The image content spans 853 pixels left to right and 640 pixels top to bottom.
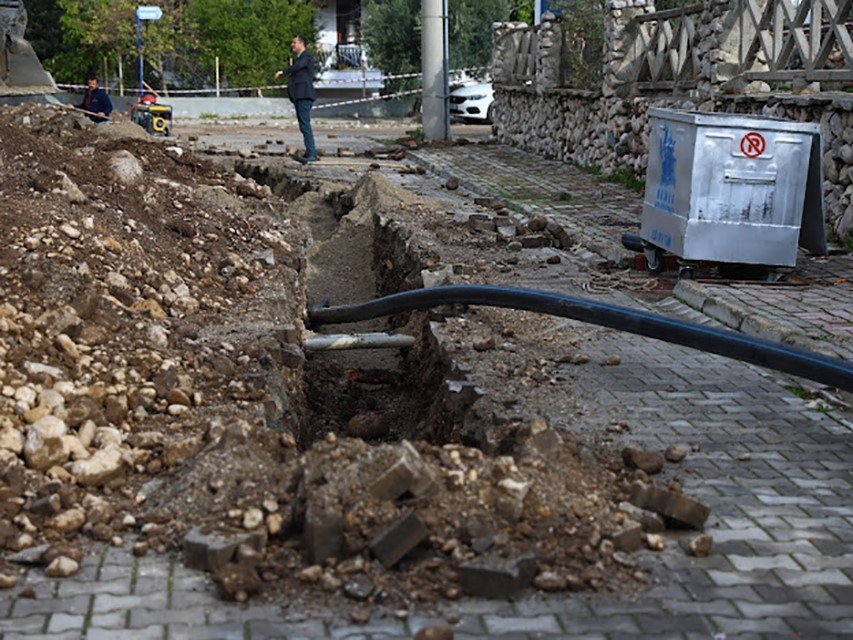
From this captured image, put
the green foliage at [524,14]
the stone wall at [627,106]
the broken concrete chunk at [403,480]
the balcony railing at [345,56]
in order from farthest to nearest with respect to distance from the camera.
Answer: the balcony railing at [345,56], the green foliage at [524,14], the stone wall at [627,106], the broken concrete chunk at [403,480]

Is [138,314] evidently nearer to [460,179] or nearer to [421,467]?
[421,467]

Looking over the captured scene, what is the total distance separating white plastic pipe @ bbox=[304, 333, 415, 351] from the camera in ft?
30.2

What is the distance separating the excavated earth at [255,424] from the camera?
4398 millimetres

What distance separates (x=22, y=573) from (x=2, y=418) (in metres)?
1.10

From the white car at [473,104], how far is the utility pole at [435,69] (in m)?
7.04

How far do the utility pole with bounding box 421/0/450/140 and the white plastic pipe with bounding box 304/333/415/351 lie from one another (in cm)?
1555

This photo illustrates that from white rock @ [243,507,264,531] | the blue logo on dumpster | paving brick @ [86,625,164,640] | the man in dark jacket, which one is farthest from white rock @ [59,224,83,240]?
the man in dark jacket

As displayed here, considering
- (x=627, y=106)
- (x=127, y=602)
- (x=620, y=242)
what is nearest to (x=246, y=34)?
(x=627, y=106)

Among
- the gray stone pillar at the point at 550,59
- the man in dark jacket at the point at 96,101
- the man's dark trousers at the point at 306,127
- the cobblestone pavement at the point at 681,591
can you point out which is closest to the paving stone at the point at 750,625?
the cobblestone pavement at the point at 681,591

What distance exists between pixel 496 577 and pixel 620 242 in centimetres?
831

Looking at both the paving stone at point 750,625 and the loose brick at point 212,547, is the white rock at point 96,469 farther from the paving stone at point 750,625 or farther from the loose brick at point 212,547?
the paving stone at point 750,625

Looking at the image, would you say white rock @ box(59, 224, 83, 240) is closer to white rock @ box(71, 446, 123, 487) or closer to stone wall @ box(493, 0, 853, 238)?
white rock @ box(71, 446, 123, 487)

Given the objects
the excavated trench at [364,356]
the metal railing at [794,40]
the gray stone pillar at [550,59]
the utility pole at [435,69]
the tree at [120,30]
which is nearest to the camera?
the excavated trench at [364,356]

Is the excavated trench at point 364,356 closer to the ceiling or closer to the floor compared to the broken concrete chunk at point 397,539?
closer to the floor
